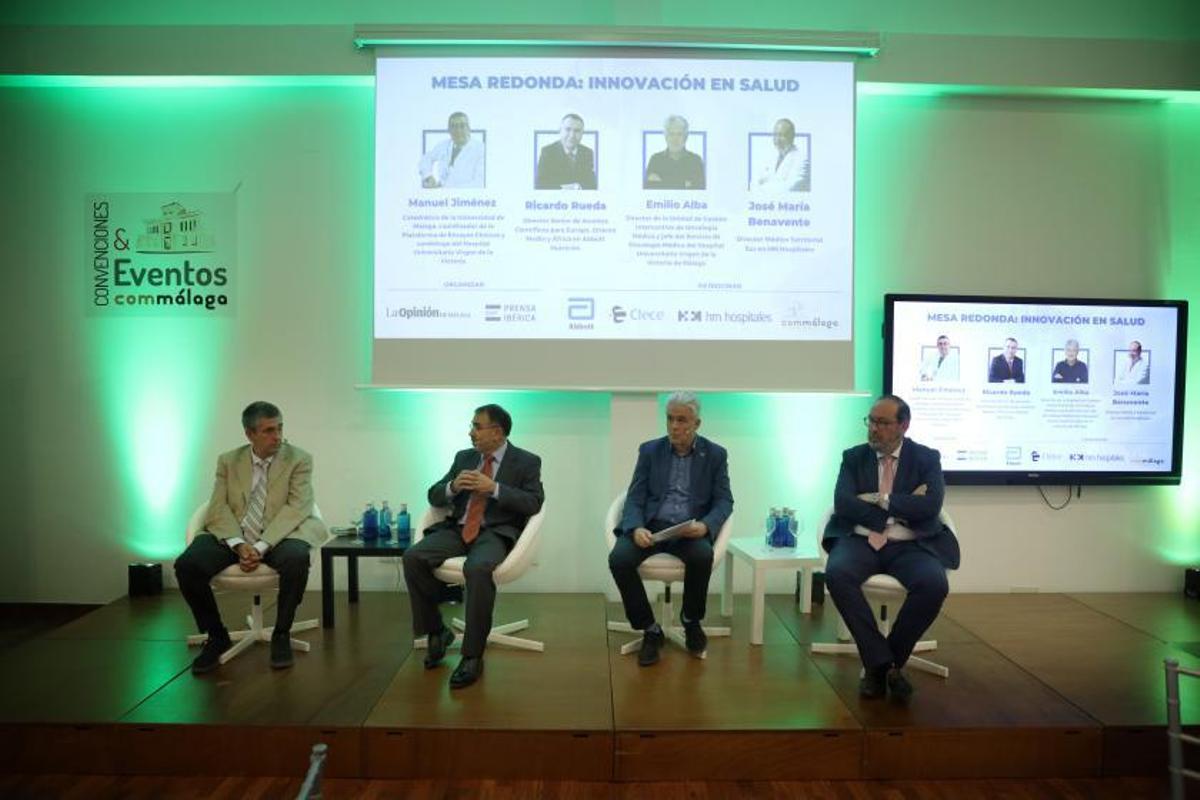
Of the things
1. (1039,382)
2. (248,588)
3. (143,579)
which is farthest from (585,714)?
(1039,382)

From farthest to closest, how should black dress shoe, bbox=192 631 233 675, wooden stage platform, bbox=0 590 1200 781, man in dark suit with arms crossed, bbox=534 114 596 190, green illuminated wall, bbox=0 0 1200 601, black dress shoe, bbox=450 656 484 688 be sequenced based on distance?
green illuminated wall, bbox=0 0 1200 601
man in dark suit with arms crossed, bbox=534 114 596 190
black dress shoe, bbox=192 631 233 675
black dress shoe, bbox=450 656 484 688
wooden stage platform, bbox=0 590 1200 781

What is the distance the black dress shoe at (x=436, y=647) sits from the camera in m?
3.82

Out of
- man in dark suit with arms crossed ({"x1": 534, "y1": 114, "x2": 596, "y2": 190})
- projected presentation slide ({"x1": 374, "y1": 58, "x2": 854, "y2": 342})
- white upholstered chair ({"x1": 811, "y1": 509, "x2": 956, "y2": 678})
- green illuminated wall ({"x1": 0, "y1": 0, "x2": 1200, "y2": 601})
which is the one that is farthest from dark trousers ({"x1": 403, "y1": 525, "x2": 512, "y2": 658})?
man in dark suit with arms crossed ({"x1": 534, "y1": 114, "x2": 596, "y2": 190})

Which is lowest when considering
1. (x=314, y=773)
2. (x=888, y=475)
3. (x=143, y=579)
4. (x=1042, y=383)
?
(x=143, y=579)

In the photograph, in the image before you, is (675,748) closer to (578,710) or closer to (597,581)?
(578,710)

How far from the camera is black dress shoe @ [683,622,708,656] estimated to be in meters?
3.99

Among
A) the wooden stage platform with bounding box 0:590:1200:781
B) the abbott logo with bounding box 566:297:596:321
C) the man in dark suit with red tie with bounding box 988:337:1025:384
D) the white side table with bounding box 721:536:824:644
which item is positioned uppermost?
the abbott logo with bounding box 566:297:596:321

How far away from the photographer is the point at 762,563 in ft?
14.0

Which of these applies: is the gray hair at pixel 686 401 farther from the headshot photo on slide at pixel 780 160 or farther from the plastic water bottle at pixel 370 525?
the plastic water bottle at pixel 370 525

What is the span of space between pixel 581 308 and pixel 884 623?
2332 millimetres

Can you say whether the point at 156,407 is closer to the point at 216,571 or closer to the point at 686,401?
the point at 216,571

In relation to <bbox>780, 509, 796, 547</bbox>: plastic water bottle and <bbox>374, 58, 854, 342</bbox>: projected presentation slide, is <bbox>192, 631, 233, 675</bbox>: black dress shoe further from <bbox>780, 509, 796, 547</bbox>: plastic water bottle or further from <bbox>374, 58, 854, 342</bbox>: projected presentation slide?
<bbox>780, 509, 796, 547</bbox>: plastic water bottle

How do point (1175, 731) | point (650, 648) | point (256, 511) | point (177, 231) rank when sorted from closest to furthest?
point (1175, 731) < point (650, 648) < point (256, 511) < point (177, 231)

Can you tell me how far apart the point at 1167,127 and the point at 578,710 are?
501 centimetres
